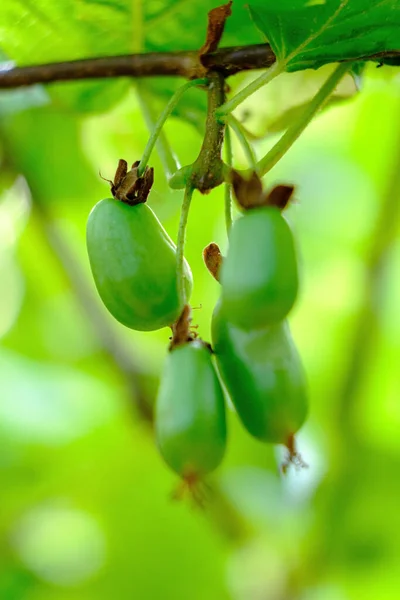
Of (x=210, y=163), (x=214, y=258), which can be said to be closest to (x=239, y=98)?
(x=210, y=163)

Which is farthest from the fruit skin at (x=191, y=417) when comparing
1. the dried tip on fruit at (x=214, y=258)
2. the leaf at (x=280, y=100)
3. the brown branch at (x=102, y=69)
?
the leaf at (x=280, y=100)

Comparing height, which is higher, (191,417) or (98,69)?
(98,69)

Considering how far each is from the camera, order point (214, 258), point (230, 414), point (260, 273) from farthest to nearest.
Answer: point (230, 414), point (214, 258), point (260, 273)

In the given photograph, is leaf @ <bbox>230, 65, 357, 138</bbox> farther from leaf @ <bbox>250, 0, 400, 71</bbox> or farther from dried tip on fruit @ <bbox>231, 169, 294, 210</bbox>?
dried tip on fruit @ <bbox>231, 169, 294, 210</bbox>

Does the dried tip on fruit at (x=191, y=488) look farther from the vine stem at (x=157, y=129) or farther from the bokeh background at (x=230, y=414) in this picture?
the bokeh background at (x=230, y=414)

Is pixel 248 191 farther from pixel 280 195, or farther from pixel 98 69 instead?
pixel 98 69

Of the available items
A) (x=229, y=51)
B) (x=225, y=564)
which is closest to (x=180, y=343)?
(x=229, y=51)
